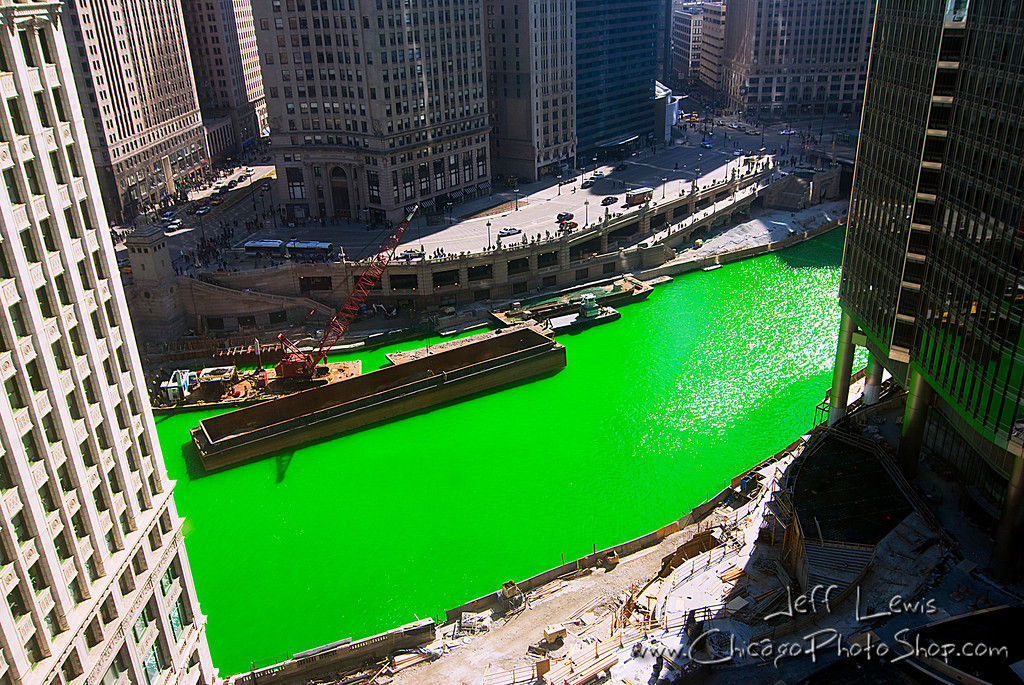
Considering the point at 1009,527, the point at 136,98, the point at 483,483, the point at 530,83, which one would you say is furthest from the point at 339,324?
the point at 136,98

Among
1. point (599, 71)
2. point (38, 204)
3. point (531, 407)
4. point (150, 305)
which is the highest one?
point (38, 204)

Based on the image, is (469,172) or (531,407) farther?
(469,172)

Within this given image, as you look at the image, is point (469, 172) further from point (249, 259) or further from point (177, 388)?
point (177, 388)

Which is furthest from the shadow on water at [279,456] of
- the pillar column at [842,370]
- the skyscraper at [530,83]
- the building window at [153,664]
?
the skyscraper at [530,83]

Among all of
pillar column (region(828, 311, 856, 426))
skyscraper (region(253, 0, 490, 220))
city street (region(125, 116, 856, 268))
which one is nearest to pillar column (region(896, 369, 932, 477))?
pillar column (region(828, 311, 856, 426))

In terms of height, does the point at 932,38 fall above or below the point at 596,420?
above

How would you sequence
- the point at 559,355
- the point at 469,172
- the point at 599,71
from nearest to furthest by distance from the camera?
the point at 559,355 → the point at 469,172 → the point at 599,71

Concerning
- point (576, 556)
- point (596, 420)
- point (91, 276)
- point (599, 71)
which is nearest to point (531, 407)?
point (596, 420)
